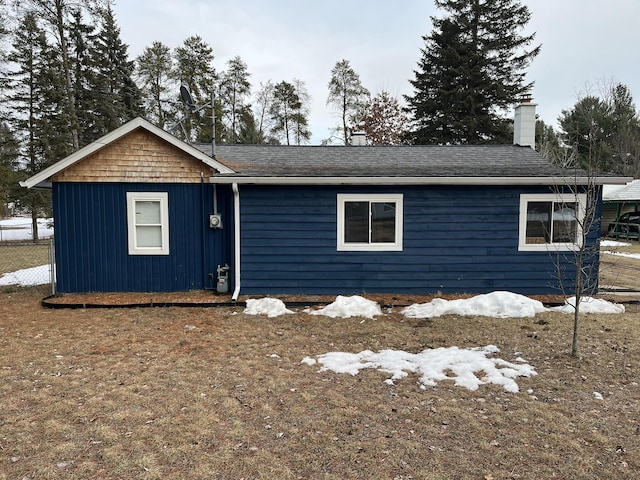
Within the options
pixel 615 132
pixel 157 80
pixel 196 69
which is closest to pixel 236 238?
pixel 157 80

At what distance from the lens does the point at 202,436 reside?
121 inches

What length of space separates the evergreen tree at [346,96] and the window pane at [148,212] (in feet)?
69.0

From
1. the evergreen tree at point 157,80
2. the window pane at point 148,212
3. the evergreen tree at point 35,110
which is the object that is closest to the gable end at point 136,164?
the window pane at point 148,212

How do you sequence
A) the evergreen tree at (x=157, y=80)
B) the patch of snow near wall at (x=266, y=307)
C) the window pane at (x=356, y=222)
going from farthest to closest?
the evergreen tree at (x=157, y=80)
the window pane at (x=356, y=222)
the patch of snow near wall at (x=266, y=307)

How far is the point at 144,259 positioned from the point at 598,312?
27.4ft

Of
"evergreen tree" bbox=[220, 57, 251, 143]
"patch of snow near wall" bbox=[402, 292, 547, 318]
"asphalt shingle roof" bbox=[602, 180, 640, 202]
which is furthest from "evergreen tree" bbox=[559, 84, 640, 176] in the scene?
"patch of snow near wall" bbox=[402, 292, 547, 318]

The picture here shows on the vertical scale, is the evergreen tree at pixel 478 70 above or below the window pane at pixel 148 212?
above

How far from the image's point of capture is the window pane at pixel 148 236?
8164 millimetres

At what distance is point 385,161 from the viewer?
9383mm

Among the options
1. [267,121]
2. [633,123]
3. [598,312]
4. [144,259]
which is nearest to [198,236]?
[144,259]

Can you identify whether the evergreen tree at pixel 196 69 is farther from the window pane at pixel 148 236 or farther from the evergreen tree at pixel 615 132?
the evergreen tree at pixel 615 132

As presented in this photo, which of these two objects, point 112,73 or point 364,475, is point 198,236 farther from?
point 112,73

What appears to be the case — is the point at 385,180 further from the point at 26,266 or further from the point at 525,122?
the point at 26,266

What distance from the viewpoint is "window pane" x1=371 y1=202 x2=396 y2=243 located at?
7957mm
